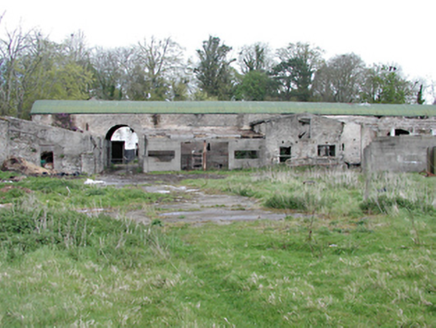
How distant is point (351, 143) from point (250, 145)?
10.4 meters

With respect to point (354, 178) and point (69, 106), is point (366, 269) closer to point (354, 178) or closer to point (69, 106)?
point (354, 178)

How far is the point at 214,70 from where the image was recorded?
2219 inches

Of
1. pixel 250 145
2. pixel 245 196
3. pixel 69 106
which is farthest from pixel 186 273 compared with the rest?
pixel 69 106

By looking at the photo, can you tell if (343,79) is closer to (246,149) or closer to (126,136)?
(246,149)

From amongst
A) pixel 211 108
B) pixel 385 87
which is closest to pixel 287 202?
pixel 211 108

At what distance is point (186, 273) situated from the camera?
5.86 m

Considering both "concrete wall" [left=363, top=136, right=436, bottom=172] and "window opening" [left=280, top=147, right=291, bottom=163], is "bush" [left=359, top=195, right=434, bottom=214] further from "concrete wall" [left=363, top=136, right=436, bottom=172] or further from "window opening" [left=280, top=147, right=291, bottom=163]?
"window opening" [left=280, top=147, right=291, bottom=163]

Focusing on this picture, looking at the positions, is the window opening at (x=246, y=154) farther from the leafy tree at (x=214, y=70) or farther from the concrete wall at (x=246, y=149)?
the leafy tree at (x=214, y=70)

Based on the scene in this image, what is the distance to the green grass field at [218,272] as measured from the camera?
13.8 ft

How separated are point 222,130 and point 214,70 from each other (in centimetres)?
2514

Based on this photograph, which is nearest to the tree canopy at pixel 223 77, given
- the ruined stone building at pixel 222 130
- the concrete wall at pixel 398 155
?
the ruined stone building at pixel 222 130

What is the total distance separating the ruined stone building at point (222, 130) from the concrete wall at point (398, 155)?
16.4 ft

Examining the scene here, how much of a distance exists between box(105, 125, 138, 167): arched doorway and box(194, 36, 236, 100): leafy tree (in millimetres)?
13105

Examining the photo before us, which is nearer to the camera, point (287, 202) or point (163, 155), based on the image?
point (287, 202)
